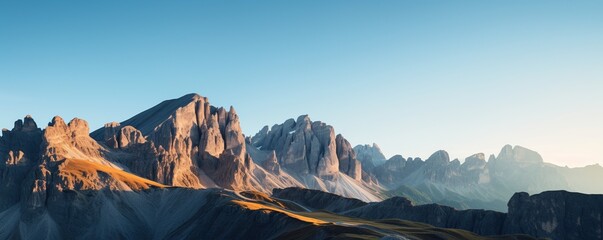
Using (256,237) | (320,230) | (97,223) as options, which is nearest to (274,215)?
(256,237)

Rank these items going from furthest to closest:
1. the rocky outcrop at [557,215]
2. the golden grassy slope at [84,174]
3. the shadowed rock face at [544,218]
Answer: the golden grassy slope at [84,174] → the shadowed rock face at [544,218] → the rocky outcrop at [557,215]

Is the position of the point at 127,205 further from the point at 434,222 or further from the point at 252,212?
the point at 434,222

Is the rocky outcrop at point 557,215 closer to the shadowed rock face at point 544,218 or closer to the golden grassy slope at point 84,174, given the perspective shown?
the shadowed rock face at point 544,218

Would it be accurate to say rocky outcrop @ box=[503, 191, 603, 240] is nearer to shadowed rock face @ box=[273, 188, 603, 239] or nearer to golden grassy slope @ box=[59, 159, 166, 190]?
shadowed rock face @ box=[273, 188, 603, 239]

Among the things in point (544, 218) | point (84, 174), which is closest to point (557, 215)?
point (544, 218)

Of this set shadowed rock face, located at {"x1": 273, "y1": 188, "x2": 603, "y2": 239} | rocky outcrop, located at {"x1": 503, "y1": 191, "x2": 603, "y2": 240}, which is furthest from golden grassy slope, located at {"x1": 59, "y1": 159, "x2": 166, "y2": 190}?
rocky outcrop, located at {"x1": 503, "y1": 191, "x2": 603, "y2": 240}

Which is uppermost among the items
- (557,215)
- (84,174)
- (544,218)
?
(557,215)

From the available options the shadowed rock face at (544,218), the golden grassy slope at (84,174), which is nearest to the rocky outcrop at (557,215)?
the shadowed rock face at (544,218)

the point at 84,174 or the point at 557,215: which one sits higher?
the point at 557,215

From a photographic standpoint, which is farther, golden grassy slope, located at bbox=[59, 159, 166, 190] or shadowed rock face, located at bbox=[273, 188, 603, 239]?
golden grassy slope, located at bbox=[59, 159, 166, 190]

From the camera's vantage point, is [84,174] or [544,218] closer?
[544,218]

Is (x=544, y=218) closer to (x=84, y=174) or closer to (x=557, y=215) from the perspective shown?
(x=557, y=215)

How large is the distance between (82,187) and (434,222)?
12045cm

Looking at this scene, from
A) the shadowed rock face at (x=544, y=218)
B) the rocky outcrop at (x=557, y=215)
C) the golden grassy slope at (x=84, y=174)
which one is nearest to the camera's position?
the rocky outcrop at (x=557, y=215)
